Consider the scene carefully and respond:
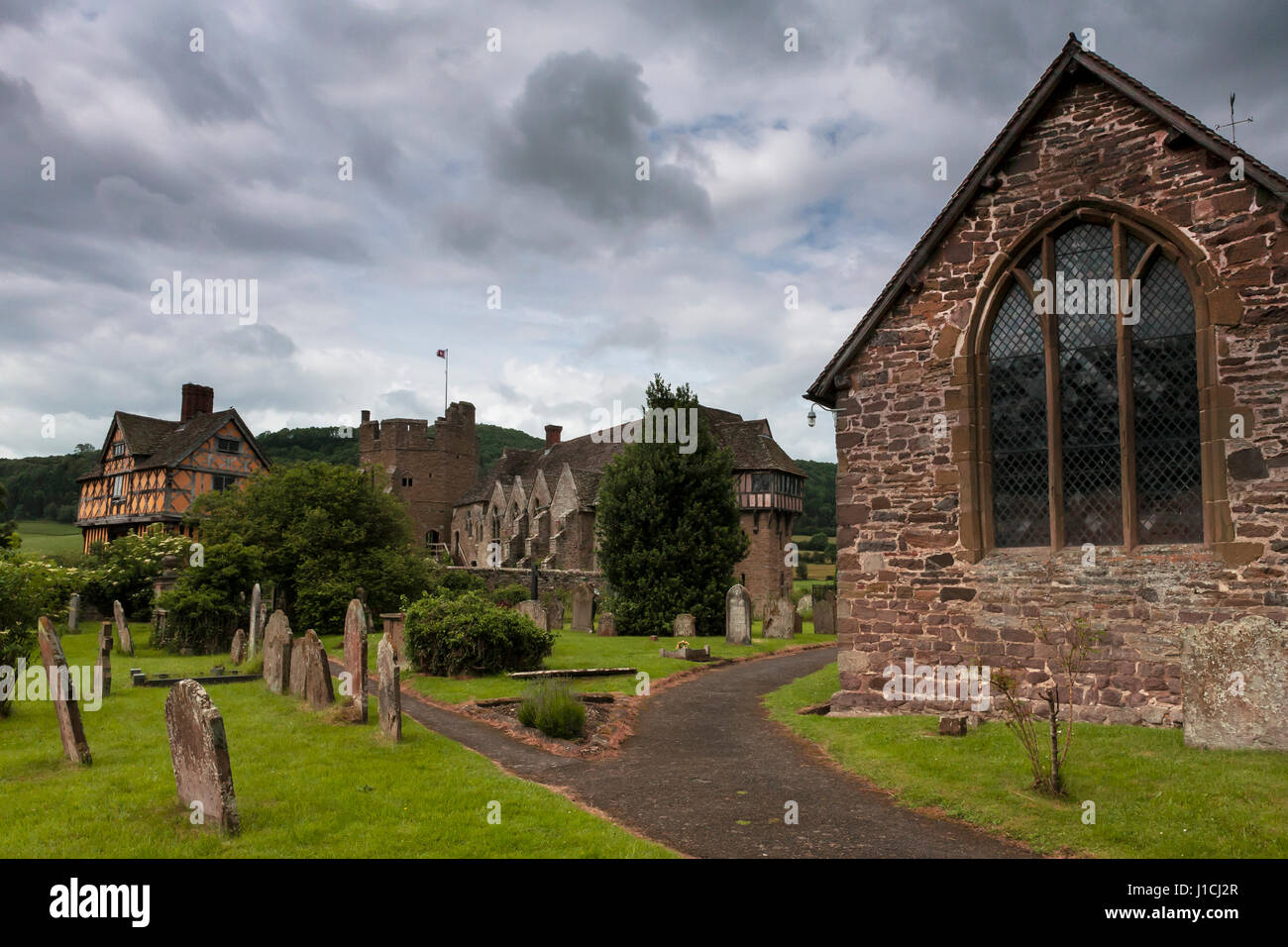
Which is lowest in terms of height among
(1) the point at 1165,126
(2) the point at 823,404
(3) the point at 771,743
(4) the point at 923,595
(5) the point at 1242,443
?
(3) the point at 771,743

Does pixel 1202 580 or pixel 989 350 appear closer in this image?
pixel 1202 580

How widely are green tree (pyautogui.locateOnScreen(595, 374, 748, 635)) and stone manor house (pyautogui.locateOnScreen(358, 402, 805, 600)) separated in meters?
3.11

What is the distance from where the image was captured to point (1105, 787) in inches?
340

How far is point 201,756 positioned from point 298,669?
313 inches

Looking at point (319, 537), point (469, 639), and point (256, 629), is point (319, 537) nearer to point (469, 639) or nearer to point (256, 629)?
point (256, 629)

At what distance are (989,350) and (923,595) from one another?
3.88 metres

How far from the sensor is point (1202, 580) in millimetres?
10969

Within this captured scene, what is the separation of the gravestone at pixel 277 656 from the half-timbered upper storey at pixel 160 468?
1293 inches

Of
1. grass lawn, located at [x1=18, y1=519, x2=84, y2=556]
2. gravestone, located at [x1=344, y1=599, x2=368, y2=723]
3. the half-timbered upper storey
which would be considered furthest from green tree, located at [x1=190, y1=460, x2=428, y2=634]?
grass lawn, located at [x1=18, y1=519, x2=84, y2=556]

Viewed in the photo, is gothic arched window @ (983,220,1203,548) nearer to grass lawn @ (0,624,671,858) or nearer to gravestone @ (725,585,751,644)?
grass lawn @ (0,624,671,858)

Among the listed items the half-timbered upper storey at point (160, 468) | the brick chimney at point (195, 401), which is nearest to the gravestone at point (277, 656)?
the half-timbered upper storey at point (160, 468)

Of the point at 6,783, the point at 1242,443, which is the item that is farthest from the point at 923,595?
the point at 6,783

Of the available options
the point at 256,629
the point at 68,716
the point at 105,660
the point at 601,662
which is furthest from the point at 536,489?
the point at 68,716
